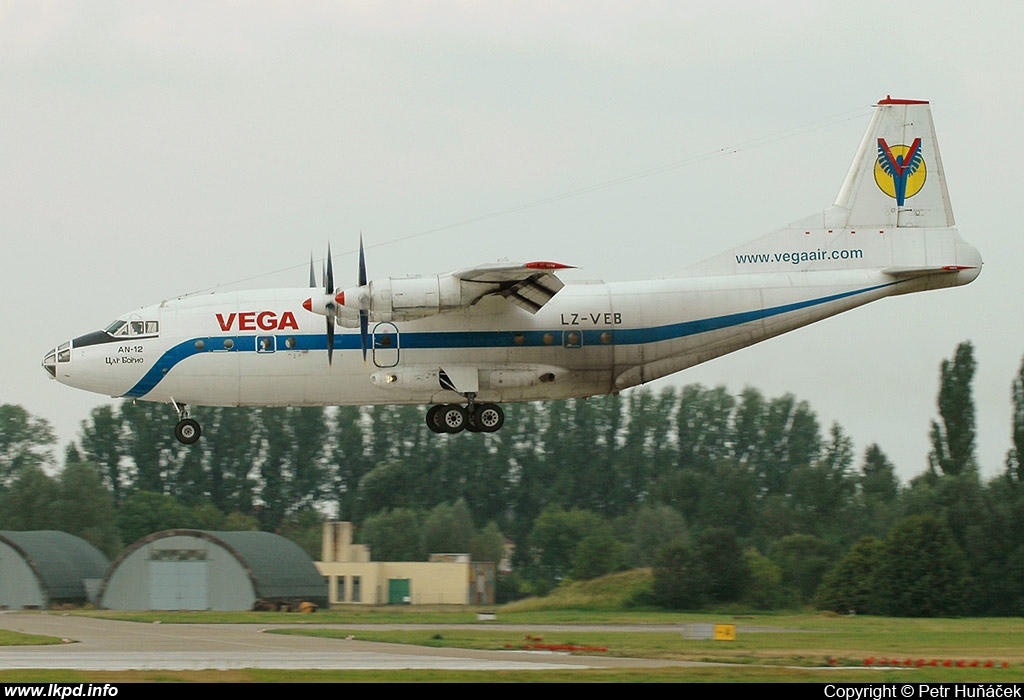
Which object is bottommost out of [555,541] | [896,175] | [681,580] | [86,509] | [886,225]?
[681,580]

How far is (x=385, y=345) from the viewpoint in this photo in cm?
3191

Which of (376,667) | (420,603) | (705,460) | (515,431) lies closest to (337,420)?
(515,431)

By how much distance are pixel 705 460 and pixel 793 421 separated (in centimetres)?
506

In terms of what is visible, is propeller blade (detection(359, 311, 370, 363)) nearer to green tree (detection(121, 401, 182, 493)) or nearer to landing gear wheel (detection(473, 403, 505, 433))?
landing gear wheel (detection(473, 403, 505, 433))

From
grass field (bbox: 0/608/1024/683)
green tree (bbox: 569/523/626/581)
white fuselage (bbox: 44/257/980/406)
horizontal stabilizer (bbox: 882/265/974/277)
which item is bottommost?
grass field (bbox: 0/608/1024/683)

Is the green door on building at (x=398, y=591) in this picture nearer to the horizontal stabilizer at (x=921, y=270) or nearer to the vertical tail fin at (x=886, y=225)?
the vertical tail fin at (x=886, y=225)

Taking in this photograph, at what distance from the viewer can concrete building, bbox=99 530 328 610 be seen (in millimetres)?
52312

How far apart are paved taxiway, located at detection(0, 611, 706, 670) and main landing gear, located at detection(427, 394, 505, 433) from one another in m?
5.30

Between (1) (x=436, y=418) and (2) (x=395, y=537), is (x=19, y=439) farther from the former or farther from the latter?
(1) (x=436, y=418)

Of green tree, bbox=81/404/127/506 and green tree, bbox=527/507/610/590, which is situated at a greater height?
green tree, bbox=81/404/127/506

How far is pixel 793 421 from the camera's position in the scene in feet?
234

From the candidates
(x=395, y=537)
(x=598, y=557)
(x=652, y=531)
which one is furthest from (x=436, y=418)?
(x=395, y=537)

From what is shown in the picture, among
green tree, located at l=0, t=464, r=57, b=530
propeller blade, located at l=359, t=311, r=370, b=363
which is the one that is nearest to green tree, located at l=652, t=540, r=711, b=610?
propeller blade, located at l=359, t=311, r=370, b=363

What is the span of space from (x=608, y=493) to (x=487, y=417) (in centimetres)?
4094
